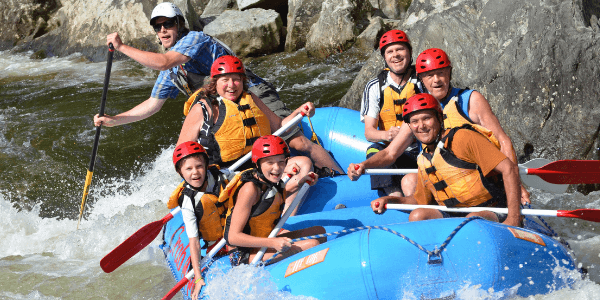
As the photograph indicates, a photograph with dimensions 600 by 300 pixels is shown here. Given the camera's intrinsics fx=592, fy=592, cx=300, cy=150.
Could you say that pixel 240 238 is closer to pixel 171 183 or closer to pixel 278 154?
pixel 278 154

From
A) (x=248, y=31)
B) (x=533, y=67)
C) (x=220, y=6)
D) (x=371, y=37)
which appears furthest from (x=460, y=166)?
(x=220, y=6)

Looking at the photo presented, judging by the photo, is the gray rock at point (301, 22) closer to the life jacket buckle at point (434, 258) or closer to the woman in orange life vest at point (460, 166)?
the woman in orange life vest at point (460, 166)

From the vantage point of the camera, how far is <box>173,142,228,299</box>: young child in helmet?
354cm

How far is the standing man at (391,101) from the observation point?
171 inches

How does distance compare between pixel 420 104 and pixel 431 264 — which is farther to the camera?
pixel 420 104

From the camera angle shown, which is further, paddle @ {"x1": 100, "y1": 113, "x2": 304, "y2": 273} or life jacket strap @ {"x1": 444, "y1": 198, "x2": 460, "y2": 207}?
paddle @ {"x1": 100, "y1": 113, "x2": 304, "y2": 273}

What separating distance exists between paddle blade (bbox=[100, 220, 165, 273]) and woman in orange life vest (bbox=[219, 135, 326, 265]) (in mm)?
769

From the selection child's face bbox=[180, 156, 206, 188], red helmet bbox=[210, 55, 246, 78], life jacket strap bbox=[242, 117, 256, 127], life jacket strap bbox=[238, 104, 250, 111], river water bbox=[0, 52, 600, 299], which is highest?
red helmet bbox=[210, 55, 246, 78]

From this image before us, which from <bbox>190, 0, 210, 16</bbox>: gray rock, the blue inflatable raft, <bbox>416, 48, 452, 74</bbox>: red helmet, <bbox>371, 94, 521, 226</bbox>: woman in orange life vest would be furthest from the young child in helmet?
<bbox>190, 0, 210, 16</bbox>: gray rock

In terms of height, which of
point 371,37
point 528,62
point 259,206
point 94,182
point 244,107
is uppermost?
point 371,37

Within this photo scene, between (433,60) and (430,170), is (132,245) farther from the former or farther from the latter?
(433,60)

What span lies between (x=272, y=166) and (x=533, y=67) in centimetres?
307

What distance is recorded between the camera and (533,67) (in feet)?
17.6

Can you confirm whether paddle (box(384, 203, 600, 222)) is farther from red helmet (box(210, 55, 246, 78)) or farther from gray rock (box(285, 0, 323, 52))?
gray rock (box(285, 0, 323, 52))
